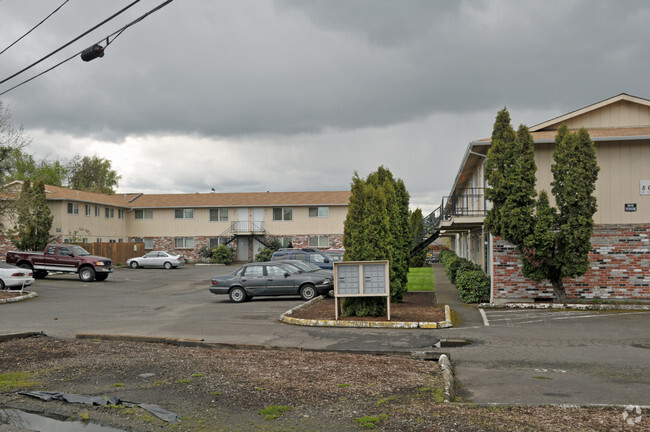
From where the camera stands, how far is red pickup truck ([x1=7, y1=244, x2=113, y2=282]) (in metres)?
30.2

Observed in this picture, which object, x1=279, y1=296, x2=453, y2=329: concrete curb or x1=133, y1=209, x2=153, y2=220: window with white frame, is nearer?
x1=279, y1=296, x2=453, y2=329: concrete curb

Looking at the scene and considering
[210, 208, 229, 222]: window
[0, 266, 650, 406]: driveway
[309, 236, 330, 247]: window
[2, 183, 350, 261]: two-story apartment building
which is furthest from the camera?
[210, 208, 229, 222]: window

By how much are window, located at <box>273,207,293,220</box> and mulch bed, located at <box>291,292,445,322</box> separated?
30.4m

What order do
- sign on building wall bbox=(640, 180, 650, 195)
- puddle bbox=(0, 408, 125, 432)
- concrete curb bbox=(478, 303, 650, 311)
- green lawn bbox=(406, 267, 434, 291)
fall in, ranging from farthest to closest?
green lawn bbox=(406, 267, 434, 291), sign on building wall bbox=(640, 180, 650, 195), concrete curb bbox=(478, 303, 650, 311), puddle bbox=(0, 408, 125, 432)

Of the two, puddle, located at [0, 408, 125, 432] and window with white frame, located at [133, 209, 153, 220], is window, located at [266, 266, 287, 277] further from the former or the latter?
window with white frame, located at [133, 209, 153, 220]

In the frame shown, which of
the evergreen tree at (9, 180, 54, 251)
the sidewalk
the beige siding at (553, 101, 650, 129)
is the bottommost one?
the sidewalk

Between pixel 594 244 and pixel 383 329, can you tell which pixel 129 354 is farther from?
pixel 594 244

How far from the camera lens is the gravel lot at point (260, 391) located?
6.22m

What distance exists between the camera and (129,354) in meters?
10.1

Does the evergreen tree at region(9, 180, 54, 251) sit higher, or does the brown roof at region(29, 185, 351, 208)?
the brown roof at region(29, 185, 351, 208)

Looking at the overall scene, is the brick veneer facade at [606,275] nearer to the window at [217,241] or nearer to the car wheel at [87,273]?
the car wheel at [87,273]

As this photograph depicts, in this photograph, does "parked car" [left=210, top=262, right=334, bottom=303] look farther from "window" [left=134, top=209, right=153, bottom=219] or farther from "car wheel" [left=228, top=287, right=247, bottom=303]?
"window" [left=134, top=209, right=153, bottom=219]

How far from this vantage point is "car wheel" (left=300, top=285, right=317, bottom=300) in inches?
812

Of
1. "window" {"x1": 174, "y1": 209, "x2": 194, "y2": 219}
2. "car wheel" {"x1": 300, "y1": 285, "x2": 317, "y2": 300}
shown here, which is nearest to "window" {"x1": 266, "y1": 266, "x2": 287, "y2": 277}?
"car wheel" {"x1": 300, "y1": 285, "x2": 317, "y2": 300}
